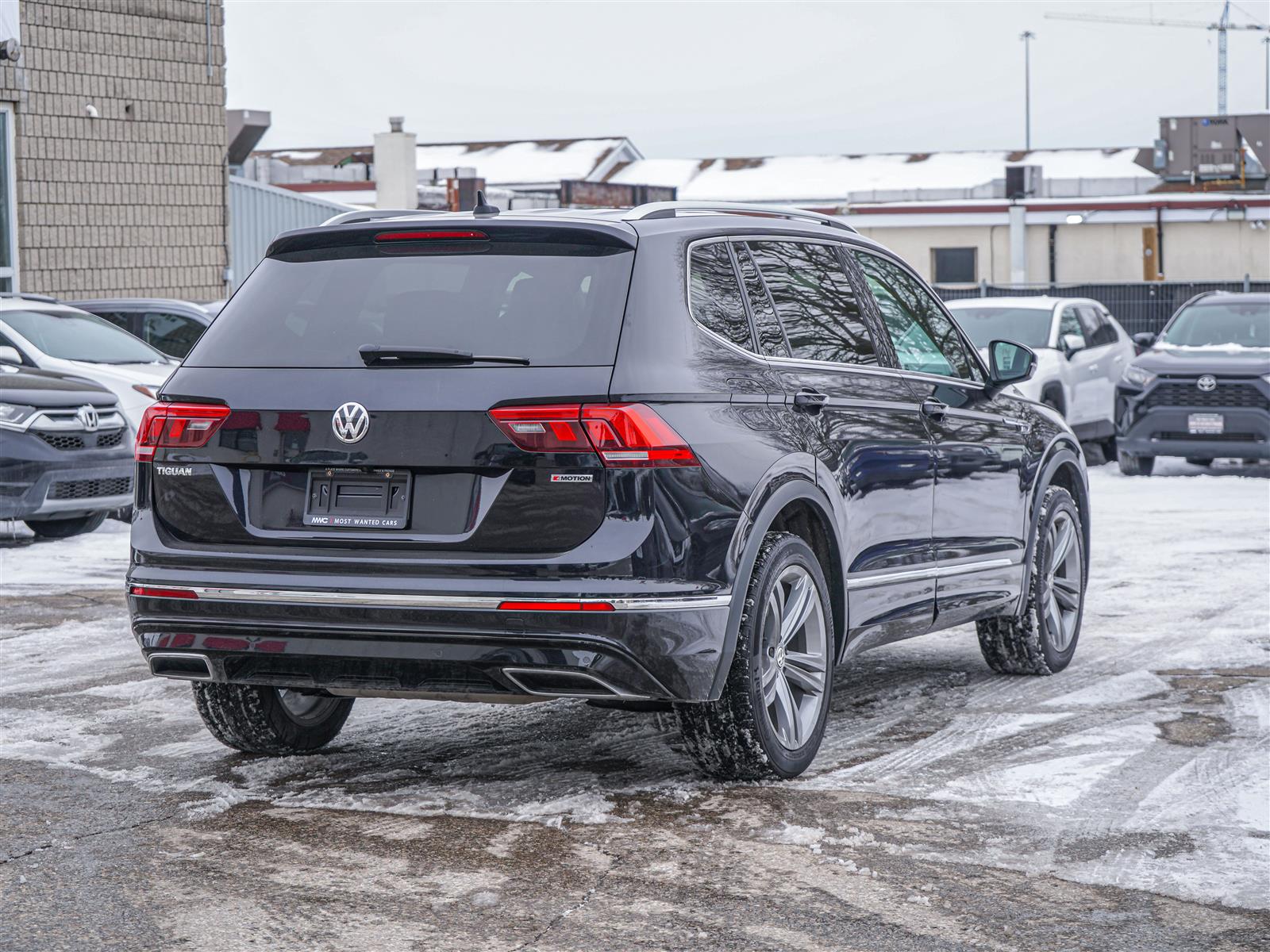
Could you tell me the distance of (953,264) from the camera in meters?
46.7

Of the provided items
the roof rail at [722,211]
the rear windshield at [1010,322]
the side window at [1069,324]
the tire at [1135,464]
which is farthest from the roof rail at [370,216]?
the side window at [1069,324]

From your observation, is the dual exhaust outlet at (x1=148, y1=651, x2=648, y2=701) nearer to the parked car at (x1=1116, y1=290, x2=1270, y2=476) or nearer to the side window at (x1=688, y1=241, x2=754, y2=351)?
the side window at (x1=688, y1=241, x2=754, y2=351)

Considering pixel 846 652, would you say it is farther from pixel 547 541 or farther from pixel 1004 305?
pixel 1004 305

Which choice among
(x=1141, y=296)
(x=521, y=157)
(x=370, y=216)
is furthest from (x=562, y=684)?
(x=521, y=157)

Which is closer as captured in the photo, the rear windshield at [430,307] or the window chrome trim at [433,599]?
the window chrome trim at [433,599]

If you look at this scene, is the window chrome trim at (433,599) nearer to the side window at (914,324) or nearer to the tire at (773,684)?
the tire at (773,684)

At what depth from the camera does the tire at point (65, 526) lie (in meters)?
13.3

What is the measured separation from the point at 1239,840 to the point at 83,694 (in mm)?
4450

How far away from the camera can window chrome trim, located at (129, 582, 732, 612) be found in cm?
522

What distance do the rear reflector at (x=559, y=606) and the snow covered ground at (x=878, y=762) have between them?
651 millimetres

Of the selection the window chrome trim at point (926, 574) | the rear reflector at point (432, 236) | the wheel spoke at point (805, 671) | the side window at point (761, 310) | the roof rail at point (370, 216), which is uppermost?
the roof rail at point (370, 216)

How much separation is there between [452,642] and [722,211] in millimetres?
1886

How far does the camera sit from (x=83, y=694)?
7535mm

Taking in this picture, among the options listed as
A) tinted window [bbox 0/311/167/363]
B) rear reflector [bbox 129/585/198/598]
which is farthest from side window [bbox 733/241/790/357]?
tinted window [bbox 0/311/167/363]
